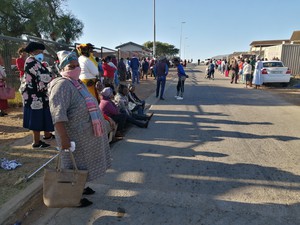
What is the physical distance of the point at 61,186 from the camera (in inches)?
114

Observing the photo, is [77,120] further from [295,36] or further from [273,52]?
[295,36]

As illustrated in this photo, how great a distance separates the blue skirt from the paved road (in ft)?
4.43

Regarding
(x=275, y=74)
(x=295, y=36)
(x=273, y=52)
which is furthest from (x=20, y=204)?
(x=295, y=36)

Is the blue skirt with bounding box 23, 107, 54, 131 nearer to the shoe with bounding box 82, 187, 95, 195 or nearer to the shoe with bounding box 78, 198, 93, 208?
the shoe with bounding box 82, 187, 95, 195

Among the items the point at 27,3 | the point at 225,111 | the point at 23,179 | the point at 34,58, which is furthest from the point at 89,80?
the point at 27,3

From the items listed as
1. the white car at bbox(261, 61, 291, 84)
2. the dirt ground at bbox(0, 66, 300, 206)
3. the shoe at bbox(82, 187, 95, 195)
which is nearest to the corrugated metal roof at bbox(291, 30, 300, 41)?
the white car at bbox(261, 61, 291, 84)

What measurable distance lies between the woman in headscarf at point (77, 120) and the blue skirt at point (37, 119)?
2024mm

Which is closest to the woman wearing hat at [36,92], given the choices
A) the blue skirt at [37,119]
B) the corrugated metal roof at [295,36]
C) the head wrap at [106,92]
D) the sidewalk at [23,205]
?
the blue skirt at [37,119]

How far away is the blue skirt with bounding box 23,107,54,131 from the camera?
4.88 m

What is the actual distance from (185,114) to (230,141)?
2927 millimetres

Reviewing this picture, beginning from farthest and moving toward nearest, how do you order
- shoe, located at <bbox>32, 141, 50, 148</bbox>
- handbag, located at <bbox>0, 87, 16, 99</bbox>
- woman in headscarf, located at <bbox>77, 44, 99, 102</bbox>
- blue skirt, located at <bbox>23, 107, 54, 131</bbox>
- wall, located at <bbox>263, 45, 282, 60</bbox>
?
wall, located at <bbox>263, 45, 282, 60</bbox>, handbag, located at <bbox>0, 87, 16, 99</bbox>, woman in headscarf, located at <bbox>77, 44, 99, 102</bbox>, shoe, located at <bbox>32, 141, 50, 148</bbox>, blue skirt, located at <bbox>23, 107, 54, 131</bbox>

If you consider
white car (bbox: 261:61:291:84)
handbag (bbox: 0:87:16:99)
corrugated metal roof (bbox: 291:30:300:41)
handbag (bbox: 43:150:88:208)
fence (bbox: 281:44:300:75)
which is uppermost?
corrugated metal roof (bbox: 291:30:300:41)

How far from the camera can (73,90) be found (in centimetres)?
294

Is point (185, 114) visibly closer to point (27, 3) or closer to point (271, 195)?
point (271, 195)
